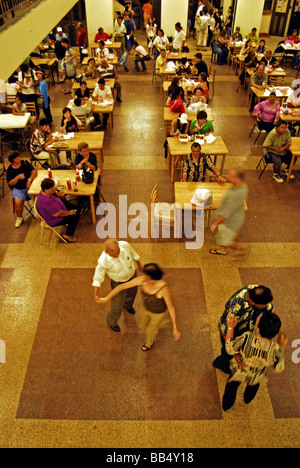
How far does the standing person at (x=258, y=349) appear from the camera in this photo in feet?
9.94

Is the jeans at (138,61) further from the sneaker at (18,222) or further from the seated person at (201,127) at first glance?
the sneaker at (18,222)

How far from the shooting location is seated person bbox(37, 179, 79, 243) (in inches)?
213

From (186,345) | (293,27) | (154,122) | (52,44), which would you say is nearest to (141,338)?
(186,345)

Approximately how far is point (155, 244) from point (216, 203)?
4.13 ft

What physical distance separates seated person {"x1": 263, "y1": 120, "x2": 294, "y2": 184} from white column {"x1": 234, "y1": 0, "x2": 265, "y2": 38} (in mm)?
10737

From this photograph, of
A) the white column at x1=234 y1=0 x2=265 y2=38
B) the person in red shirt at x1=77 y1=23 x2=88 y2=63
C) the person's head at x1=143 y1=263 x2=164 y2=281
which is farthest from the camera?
the white column at x1=234 y1=0 x2=265 y2=38

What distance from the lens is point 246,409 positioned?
4.01 metres

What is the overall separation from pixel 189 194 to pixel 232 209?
1.12 m

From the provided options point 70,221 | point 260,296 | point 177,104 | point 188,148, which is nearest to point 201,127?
point 188,148

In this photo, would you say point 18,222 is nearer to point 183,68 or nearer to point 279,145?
point 279,145

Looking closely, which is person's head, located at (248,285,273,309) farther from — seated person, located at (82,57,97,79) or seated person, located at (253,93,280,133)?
seated person, located at (82,57,97,79)

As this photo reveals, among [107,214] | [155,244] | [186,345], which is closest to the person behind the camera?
[186,345]

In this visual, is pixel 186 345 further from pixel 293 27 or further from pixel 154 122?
pixel 293 27

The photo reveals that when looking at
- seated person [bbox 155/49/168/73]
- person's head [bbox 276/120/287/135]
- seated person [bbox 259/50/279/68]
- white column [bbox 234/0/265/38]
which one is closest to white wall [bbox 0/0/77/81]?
person's head [bbox 276/120/287/135]
